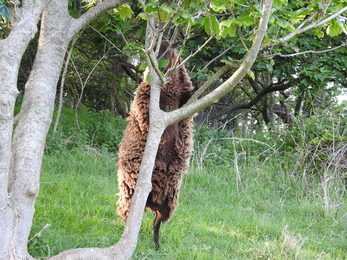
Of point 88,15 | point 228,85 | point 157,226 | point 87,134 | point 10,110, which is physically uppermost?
point 88,15

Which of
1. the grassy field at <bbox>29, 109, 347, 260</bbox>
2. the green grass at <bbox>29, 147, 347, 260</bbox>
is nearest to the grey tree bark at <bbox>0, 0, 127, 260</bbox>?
the grassy field at <bbox>29, 109, 347, 260</bbox>

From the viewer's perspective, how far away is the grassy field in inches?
138

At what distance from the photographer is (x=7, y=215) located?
221 centimetres

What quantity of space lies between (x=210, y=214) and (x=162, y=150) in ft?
5.76

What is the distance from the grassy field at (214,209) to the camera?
351 centimetres

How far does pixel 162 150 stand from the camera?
3.32 metres

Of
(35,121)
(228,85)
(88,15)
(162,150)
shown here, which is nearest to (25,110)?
(35,121)

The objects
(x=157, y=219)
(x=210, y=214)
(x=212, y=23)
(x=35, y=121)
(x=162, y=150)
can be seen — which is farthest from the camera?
(x=210, y=214)

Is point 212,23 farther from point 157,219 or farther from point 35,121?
point 157,219

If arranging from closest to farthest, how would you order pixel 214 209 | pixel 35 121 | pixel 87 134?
pixel 35 121
pixel 214 209
pixel 87 134

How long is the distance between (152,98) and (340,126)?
5363mm

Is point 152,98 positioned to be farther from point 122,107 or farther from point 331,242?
point 122,107

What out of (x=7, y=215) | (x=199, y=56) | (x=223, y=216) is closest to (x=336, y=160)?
(x=223, y=216)

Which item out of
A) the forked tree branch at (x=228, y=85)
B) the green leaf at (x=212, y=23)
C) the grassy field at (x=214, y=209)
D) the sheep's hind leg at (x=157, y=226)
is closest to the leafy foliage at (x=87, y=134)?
the grassy field at (x=214, y=209)
